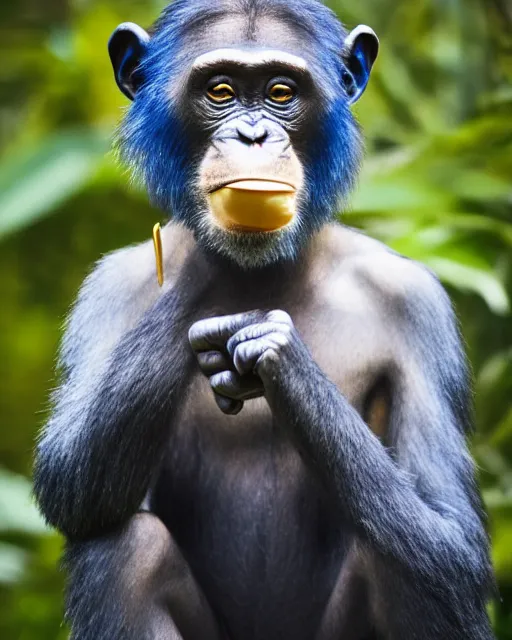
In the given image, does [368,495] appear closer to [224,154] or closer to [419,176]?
[224,154]

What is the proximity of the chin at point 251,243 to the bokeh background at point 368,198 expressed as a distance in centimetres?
138

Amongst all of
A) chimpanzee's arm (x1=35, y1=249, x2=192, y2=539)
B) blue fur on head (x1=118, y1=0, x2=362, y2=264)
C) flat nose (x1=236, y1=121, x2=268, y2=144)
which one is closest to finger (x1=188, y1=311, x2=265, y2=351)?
chimpanzee's arm (x1=35, y1=249, x2=192, y2=539)

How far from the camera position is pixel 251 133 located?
2932 mm

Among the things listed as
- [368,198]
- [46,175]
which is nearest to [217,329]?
[368,198]

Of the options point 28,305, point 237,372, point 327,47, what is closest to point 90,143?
point 28,305

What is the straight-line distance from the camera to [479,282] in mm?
4316

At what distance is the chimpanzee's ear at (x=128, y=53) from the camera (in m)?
3.33

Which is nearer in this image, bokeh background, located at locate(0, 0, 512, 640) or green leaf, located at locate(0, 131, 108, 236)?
bokeh background, located at locate(0, 0, 512, 640)

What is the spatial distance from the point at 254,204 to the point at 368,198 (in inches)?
78.8

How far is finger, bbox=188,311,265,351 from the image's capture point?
2.90m

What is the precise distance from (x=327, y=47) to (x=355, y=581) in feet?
4.50

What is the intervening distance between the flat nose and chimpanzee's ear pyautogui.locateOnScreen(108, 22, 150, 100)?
0.54 m

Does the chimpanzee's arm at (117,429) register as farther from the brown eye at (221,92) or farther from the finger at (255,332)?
the brown eye at (221,92)

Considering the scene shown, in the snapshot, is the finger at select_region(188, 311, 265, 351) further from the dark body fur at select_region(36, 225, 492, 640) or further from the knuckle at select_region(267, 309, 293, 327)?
the dark body fur at select_region(36, 225, 492, 640)
